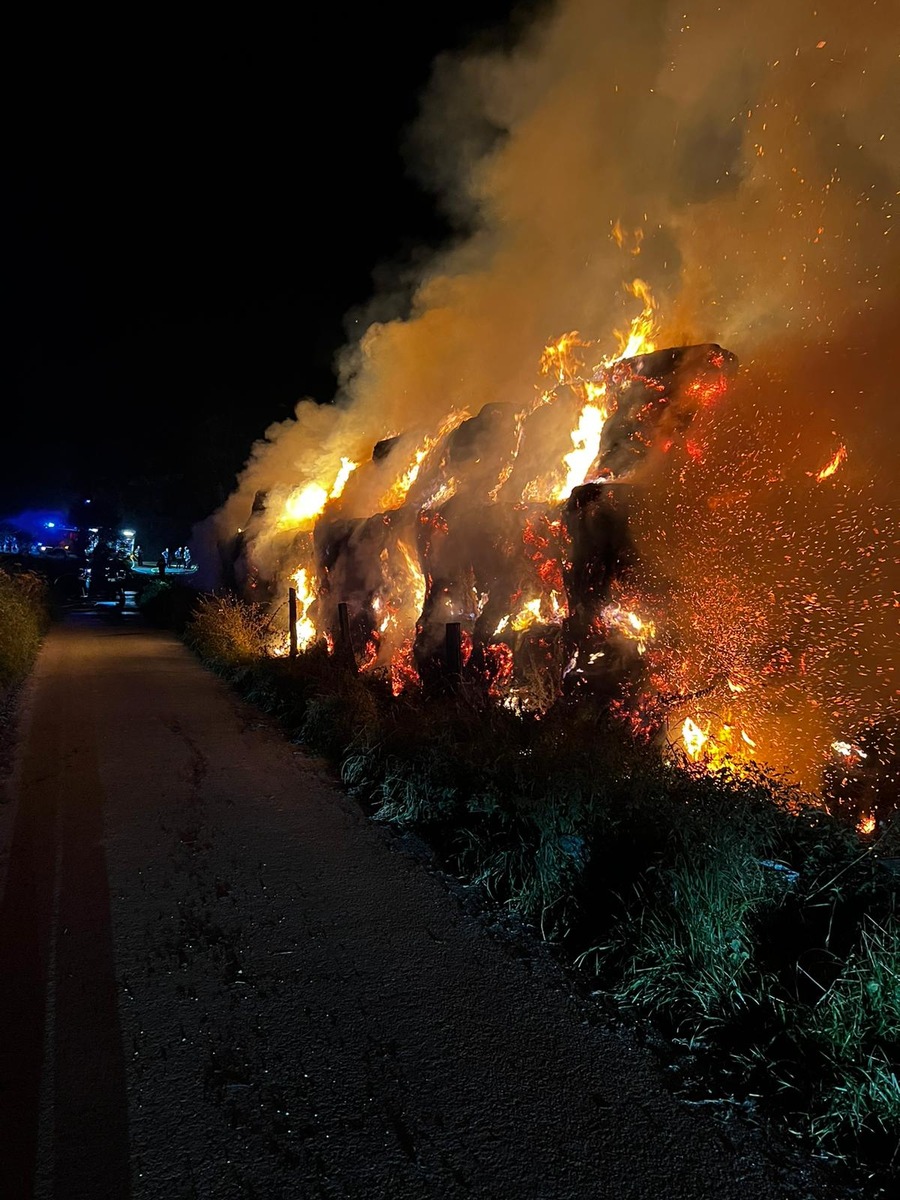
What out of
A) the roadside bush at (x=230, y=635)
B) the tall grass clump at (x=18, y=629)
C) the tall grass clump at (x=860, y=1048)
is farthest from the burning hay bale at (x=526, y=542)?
the tall grass clump at (x=18, y=629)

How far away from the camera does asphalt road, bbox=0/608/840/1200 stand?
2379 millimetres

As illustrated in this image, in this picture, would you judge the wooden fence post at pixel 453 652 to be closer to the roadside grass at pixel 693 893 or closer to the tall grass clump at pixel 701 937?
the roadside grass at pixel 693 893

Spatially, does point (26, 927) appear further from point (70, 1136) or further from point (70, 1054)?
point (70, 1136)

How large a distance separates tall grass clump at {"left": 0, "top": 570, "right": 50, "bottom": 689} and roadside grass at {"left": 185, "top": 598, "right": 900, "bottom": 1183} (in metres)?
7.69

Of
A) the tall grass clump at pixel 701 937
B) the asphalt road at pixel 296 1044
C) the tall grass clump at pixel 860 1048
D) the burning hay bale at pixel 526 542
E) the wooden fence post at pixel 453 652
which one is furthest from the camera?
the burning hay bale at pixel 526 542

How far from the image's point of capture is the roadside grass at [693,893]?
108 inches

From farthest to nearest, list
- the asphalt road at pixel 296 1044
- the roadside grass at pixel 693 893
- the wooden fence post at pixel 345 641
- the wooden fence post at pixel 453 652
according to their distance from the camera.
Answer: the wooden fence post at pixel 345 641
the wooden fence post at pixel 453 652
the roadside grass at pixel 693 893
the asphalt road at pixel 296 1044

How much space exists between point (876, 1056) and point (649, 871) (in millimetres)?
1275

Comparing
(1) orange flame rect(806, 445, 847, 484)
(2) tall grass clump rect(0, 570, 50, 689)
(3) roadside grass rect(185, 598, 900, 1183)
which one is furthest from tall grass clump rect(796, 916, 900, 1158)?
(2) tall grass clump rect(0, 570, 50, 689)

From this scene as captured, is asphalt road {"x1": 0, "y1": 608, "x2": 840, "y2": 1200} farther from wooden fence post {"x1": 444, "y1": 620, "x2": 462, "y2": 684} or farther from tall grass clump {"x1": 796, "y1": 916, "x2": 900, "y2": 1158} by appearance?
wooden fence post {"x1": 444, "y1": 620, "x2": 462, "y2": 684}

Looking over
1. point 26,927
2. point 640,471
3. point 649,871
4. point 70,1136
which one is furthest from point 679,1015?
point 640,471

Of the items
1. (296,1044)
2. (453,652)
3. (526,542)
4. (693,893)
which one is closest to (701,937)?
(693,893)

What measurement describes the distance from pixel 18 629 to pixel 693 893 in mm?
13135

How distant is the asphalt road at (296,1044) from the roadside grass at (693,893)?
0.81 feet
